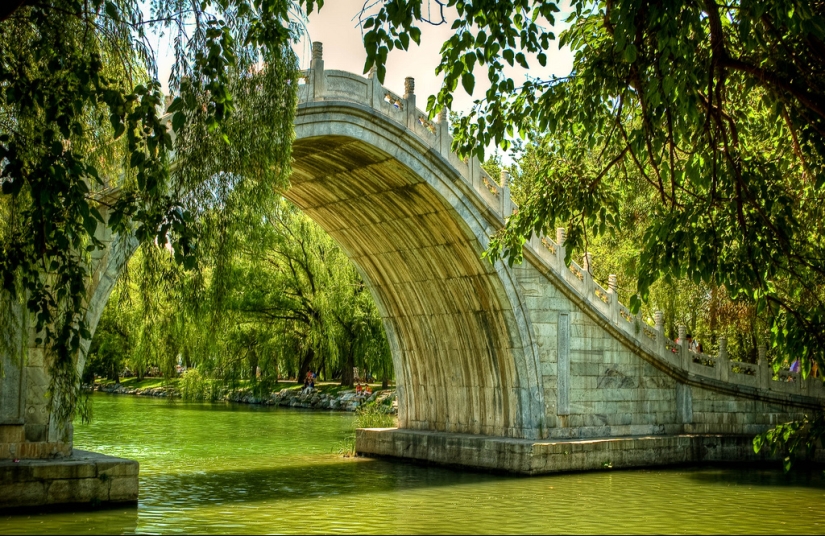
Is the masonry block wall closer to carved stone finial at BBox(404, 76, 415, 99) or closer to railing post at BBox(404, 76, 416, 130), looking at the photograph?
railing post at BBox(404, 76, 416, 130)

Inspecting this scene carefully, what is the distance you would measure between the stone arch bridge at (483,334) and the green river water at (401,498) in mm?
750

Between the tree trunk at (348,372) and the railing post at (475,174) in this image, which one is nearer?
the railing post at (475,174)

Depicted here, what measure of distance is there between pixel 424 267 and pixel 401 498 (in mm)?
5874

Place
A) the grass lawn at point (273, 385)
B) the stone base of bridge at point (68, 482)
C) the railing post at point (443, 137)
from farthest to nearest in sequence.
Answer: the grass lawn at point (273, 385)
the railing post at point (443, 137)
the stone base of bridge at point (68, 482)

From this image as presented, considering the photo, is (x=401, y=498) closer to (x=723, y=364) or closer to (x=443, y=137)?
(x=443, y=137)

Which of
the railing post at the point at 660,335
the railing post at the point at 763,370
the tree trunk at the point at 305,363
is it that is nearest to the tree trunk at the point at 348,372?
the tree trunk at the point at 305,363

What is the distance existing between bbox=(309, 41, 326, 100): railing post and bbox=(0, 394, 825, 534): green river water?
20.4 ft

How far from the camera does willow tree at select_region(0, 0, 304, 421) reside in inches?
258

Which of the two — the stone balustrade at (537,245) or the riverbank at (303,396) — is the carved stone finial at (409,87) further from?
the riverbank at (303,396)

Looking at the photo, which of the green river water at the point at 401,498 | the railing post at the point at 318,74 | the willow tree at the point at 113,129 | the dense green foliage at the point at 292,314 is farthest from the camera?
the dense green foliage at the point at 292,314

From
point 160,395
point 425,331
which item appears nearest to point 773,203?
point 425,331

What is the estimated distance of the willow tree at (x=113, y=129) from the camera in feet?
21.5

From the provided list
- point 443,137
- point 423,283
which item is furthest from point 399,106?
point 423,283

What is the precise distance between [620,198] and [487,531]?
13.8 feet
